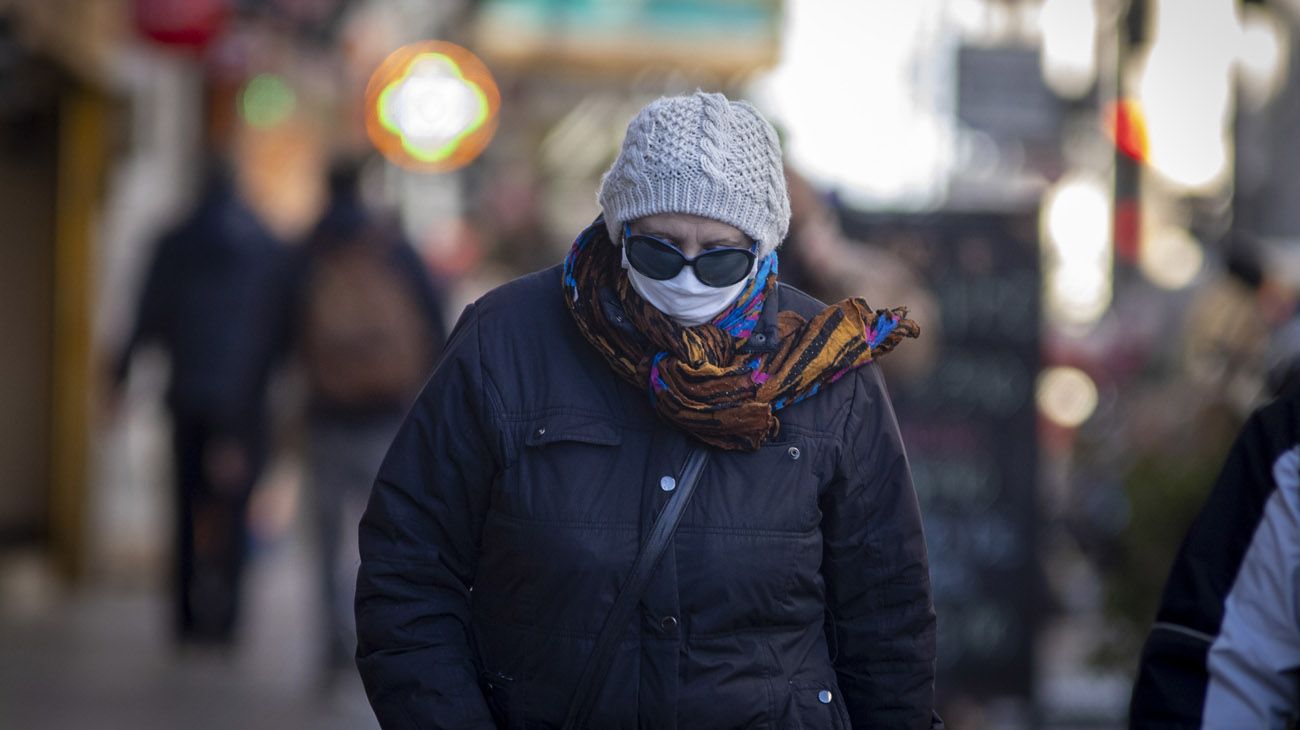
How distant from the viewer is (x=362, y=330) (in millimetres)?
8016

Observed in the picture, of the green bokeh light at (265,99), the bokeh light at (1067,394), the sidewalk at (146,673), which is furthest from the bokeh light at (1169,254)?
the sidewalk at (146,673)

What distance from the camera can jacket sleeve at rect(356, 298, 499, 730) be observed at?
2982 millimetres

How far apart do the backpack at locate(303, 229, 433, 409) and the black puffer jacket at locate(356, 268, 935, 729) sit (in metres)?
4.90

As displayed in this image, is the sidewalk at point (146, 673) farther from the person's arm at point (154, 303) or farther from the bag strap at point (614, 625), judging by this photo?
the bag strap at point (614, 625)

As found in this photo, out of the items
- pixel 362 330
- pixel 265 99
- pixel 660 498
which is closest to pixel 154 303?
pixel 362 330

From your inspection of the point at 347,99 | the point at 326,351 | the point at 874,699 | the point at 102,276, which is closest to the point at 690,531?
the point at 874,699

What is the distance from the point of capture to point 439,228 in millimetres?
41188

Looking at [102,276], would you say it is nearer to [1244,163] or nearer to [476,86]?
[476,86]

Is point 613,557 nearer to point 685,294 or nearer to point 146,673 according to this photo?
point 685,294

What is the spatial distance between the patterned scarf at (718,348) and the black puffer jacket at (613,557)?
0.16 ft

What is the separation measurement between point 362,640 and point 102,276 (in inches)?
382

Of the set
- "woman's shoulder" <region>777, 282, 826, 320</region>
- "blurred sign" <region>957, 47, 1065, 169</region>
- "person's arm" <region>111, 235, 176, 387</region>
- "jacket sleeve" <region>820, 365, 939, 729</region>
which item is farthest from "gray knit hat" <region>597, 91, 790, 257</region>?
"blurred sign" <region>957, 47, 1065, 169</region>

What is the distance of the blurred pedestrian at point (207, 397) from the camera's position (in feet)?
29.3

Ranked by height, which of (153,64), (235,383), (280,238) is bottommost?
(235,383)
